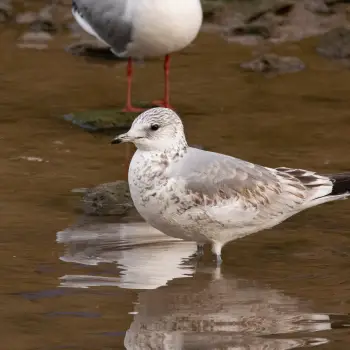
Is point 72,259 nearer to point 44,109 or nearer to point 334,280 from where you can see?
point 334,280

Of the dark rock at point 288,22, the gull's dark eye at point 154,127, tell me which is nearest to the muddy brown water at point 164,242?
the gull's dark eye at point 154,127

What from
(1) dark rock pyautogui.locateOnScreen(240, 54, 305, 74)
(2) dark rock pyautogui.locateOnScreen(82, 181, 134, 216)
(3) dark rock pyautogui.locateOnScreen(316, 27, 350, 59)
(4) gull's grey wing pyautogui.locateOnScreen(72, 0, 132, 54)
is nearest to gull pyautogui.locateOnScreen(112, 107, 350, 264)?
(2) dark rock pyautogui.locateOnScreen(82, 181, 134, 216)

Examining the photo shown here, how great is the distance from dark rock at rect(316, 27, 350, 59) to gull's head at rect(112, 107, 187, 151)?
223 inches

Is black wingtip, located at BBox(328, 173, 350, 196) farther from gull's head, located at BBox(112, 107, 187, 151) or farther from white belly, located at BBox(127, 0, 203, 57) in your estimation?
white belly, located at BBox(127, 0, 203, 57)

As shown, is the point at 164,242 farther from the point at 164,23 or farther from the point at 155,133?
the point at 164,23

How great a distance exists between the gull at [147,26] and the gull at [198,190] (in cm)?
352

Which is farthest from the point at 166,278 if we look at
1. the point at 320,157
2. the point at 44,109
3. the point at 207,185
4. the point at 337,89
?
the point at 337,89

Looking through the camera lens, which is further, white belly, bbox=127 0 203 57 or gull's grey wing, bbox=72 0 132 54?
gull's grey wing, bbox=72 0 132 54

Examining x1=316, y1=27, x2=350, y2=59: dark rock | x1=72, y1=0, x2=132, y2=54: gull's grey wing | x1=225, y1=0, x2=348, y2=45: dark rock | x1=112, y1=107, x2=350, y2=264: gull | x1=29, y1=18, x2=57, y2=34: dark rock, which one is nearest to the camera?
x1=112, y1=107, x2=350, y2=264: gull

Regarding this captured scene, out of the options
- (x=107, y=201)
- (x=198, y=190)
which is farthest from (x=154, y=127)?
(x=107, y=201)

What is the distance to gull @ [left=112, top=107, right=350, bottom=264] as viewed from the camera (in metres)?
6.54

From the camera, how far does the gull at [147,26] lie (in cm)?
1034

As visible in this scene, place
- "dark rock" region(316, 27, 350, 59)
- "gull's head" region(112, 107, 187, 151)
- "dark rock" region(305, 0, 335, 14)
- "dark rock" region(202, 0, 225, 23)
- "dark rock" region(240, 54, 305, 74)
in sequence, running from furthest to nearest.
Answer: "dark rock" region(305, 0, 335, 14)
"dark rock" region(202, 0, 225, 23)
"dark rock" region(316, 27, 350, 59)
"dark rock" region(240, 54, 305, 74)
"gull's head" region(112, 107, 187, 151)

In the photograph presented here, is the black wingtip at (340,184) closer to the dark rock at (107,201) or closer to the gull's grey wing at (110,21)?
the dark rock at (107,201)
